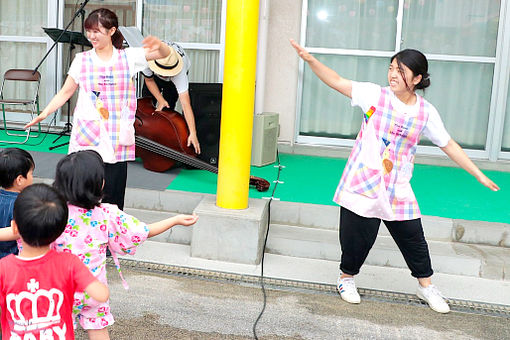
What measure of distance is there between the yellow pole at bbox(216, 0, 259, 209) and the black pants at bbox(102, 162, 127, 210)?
67 cm

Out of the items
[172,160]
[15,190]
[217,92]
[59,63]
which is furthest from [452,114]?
[15,190]

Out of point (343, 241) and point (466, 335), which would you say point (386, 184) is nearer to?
point (343, 241)

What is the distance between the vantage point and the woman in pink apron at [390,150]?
10.3ft

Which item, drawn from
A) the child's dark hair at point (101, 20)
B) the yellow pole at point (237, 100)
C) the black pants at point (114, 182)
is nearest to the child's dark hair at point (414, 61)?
the yellow pole at point (237, 100)

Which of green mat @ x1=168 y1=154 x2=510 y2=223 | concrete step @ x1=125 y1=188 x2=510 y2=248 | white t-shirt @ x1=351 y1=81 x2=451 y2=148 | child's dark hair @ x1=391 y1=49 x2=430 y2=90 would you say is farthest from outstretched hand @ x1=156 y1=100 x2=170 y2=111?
child's dark hair @ x1=391 y1=49 x2=430 y2=90

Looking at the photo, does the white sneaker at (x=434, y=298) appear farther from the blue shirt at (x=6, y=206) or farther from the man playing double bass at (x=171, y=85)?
the blue shirt at (x=6, y=206)

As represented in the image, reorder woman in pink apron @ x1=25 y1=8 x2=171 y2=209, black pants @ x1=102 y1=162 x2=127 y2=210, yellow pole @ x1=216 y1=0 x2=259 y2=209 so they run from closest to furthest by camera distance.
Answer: woman in pink apron @ x1=25 y1=8 x2=171 y2=209 → black pants @ x1=102 y1=162 x2=127 y2=210 → yellow pole @ x1=216 y1=0 x2=259 y2=209

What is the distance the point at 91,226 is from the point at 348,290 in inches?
68.2

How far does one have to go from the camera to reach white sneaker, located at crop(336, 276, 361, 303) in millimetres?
3414

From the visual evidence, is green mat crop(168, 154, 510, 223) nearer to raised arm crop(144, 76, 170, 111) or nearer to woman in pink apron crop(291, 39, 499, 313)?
raised arm crop(144, 76, 170, 111)

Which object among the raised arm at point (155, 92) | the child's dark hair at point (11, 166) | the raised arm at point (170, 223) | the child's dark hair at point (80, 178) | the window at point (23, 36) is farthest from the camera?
the window at point (23, 36)

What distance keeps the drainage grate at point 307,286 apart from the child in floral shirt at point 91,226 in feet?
4.69

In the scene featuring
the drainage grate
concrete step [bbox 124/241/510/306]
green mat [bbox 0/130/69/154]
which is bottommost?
the drainage grate

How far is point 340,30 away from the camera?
6.55 m
